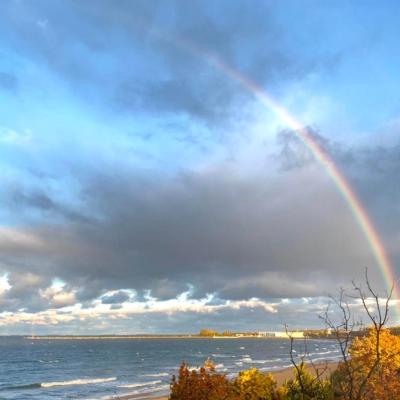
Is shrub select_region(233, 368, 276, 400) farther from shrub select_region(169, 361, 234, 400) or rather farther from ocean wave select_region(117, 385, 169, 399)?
ocean wave select_region(117, 385, 169, 399)

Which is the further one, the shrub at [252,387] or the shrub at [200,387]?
the shrub at [252,387]

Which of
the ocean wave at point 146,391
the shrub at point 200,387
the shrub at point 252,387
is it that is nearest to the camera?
the shrub at point 200,387

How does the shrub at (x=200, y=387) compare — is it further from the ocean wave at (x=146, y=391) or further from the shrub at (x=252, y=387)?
the ocean wave at (x=146, y=391)

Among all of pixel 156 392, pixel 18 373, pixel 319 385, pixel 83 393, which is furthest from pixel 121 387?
pixel 319 385

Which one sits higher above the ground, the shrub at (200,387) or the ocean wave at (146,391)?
the shrub at (200,387)

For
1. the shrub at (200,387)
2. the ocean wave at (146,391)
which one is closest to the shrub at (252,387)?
the shrub at (200,387)

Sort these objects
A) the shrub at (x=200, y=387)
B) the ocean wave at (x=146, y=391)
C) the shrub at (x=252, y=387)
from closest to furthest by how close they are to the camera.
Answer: the shrub at (x=200, y=387) < the shrub at (x=252, y=387) < the ocean wave at (x=146, y=391)

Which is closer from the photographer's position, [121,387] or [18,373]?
[121,387]

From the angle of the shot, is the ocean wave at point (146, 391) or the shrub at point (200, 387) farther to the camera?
the ocean wave at point (146, 391)

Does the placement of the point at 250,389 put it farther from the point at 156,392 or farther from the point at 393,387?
the point at 156,392

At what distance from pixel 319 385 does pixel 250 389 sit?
3484 millimetres

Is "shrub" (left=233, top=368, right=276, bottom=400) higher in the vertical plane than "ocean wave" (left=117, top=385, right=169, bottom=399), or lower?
higher

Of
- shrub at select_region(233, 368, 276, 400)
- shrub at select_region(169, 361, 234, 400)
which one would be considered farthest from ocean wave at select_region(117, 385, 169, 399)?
shrub at select_region(169, 361, 234, 400)

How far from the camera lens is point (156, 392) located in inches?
2224
